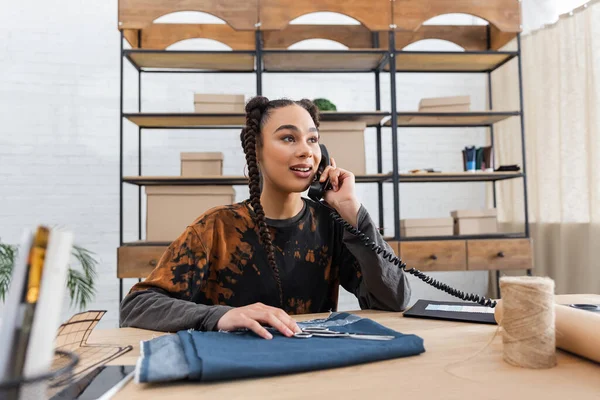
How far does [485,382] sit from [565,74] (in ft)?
10.1

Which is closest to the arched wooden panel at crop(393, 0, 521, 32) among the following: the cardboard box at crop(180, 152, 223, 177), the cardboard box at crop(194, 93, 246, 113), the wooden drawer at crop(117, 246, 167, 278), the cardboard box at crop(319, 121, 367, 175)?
the cardboard box at crop(319, 121, 367, 175)

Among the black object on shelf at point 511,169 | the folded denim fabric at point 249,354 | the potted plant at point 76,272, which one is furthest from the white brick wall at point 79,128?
the folded denim fabric at point 249,354

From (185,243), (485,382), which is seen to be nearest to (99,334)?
(185,243)

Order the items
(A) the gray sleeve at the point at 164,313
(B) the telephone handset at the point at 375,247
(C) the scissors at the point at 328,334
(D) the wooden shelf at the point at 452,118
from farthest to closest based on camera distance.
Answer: (D) the wooden shelf at the point at 452,118 < (B) the telephone handset at the point at 375,247 < (A) the gray sleeve at the point at 164,313 < (C) the scissors at the point at 328,334

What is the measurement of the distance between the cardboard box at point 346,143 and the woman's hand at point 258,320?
207 cm

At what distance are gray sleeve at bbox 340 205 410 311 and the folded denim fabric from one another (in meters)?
0.40

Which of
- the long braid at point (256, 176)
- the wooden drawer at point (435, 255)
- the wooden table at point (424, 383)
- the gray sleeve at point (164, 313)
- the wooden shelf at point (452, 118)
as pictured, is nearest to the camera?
the wooden table at point (424, 383)

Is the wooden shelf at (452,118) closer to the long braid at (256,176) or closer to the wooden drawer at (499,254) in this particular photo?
the wooden drawer at (499,254)

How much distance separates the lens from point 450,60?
307 centimetres

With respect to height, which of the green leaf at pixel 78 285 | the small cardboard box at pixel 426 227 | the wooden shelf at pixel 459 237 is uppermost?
the small cardboard box at pixel 426 227

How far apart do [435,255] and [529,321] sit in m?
2.24

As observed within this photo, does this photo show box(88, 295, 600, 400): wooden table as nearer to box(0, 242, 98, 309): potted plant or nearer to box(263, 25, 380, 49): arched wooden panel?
box(0, 242, 98, 309): potted plant

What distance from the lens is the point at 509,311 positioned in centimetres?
66

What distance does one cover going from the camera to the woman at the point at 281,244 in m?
1.23
